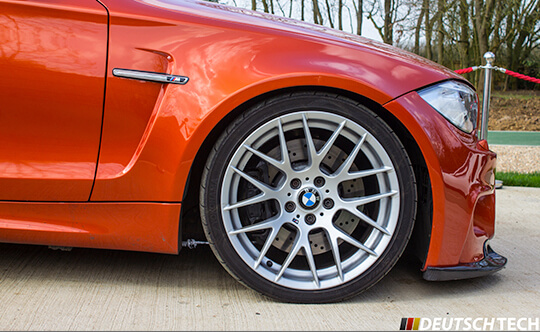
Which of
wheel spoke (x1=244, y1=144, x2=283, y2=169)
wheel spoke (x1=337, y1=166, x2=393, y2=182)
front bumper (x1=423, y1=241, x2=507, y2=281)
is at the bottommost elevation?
front bumper (x1=423, y1=241, x2=507, y2=281)

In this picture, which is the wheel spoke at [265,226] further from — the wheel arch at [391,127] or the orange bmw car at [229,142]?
the wheel arch at [391,127]

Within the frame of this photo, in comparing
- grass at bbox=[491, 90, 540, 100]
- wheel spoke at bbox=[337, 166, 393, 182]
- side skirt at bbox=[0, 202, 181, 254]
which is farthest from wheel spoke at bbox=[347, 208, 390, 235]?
grass at bbox=[491, 90, 540, 100]

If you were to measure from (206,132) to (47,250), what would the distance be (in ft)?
4.05

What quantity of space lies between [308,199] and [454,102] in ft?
2.39

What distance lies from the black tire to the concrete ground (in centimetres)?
11

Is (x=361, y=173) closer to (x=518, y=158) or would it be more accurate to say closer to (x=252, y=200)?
(x=252, y=200)

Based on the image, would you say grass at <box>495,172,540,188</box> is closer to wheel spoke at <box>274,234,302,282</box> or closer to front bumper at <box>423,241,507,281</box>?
front bumper at <box>423,241,507,281</box>

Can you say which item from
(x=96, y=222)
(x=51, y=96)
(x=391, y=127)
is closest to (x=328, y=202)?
(x=391, y=127)

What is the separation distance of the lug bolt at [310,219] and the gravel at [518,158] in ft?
18.9

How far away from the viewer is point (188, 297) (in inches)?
77.2

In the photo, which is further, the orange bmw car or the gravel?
the gravel

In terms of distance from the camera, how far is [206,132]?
72.1 inches

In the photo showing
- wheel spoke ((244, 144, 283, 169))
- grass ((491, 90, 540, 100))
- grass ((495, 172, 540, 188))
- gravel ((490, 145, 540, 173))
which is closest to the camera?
wheel spoke ((244, 144, 283, 169))

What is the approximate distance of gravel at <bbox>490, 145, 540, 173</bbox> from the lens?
686 centimetres
